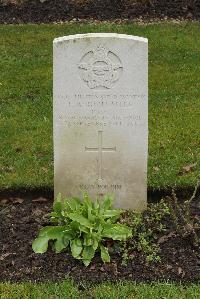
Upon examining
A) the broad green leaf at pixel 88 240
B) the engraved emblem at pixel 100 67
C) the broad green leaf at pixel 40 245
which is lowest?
the broad green leaf at pixel 40 245

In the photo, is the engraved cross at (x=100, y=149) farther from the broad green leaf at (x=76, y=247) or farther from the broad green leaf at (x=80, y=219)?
the broad green leaf at (x=76, y=247)

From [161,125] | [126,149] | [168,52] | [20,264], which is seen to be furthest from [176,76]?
[20,264]

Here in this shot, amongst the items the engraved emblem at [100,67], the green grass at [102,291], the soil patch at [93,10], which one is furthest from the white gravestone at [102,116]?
the soil patch at [93,10]

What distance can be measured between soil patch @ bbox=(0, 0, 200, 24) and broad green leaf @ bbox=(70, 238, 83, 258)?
7773 mm

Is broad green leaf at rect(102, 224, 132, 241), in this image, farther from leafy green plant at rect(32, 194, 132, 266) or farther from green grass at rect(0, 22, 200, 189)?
green grass at rect(0, 22, 200, 189)

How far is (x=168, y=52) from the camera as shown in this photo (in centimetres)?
1053

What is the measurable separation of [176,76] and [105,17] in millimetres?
3369

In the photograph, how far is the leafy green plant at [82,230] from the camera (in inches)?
204

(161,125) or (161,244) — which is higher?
(161,125)

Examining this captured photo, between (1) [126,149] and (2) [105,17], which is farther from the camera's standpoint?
(2) [105,17]

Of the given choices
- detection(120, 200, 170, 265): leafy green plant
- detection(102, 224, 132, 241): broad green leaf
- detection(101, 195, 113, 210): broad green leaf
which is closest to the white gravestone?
detection(120, 200, 170, 265): leafy green plant

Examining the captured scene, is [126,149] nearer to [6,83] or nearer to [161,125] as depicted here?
[161,125]

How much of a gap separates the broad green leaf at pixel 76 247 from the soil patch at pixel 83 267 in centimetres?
9

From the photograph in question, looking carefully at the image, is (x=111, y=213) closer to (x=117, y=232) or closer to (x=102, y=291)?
(x=117, y=232)
